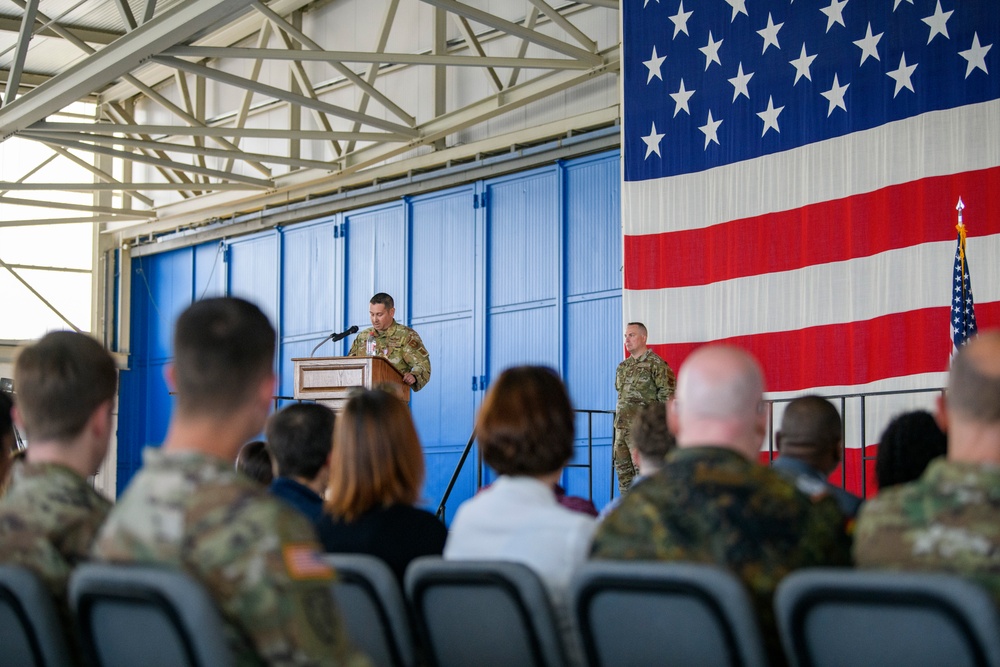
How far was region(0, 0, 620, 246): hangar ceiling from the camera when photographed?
8.82m

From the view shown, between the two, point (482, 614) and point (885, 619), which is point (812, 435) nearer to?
point (482, 614)

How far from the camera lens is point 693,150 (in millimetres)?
7719

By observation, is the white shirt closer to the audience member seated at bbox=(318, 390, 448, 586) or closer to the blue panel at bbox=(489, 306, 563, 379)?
the audience member seated at bbox=(318, 390, 448, 586)

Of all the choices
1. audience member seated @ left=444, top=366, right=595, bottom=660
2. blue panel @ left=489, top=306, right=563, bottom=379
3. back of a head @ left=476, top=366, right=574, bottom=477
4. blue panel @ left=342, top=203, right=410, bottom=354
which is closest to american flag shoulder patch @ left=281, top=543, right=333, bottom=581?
audience member seated @ left=444, top=366, right=595, bottom=660

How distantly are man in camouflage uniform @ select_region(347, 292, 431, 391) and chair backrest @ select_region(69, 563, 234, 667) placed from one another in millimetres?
6286

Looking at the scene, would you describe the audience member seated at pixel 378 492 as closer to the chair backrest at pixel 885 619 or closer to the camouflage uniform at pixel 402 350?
the chair backrest at pixel 885 619

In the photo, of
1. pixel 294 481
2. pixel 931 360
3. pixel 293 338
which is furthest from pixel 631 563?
pixel 293 338

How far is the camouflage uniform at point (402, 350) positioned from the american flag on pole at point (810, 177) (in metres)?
1.53

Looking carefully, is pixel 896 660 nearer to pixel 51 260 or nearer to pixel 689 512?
pixel 689 512

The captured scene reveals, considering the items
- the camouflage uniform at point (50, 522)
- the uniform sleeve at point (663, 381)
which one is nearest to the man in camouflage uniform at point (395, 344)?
the uniform sleeve at point (663, 381)

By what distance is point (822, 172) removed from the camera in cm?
700

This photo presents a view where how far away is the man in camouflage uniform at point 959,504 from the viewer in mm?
1592

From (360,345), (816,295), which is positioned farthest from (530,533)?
(360,345)

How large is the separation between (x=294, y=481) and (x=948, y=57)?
506 cm
